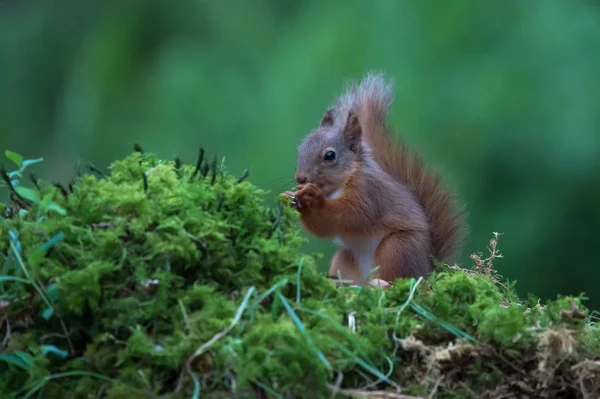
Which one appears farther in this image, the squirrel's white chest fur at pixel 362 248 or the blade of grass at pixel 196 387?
the squirrel's white chest fur at pixel 362 248

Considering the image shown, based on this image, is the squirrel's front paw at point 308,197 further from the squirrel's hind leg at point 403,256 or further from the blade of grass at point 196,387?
the blade of grass at point 196,387

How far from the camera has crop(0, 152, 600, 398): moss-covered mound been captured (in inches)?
39.9

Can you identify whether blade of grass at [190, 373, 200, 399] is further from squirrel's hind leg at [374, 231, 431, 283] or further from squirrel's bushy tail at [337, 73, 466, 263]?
squirrel's bushy tail at [337, 73, 466, 263]

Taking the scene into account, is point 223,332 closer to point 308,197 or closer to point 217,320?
point 217,320

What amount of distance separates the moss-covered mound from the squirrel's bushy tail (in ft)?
3.56

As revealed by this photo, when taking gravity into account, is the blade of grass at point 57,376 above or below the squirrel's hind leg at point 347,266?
below

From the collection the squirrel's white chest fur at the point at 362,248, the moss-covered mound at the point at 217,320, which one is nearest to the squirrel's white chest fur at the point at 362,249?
the squirrel's white chest fur at the point at 362,248

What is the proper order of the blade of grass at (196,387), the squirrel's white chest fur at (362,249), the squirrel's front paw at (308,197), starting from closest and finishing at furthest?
the blade of grass at (196,387), the squirrel's front paw at (308,197), the squirrel's white chest fur at (362,249)

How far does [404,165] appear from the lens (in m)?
2.52

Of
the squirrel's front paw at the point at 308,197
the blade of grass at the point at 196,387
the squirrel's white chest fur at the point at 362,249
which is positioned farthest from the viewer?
the squirrel's white chest fur at the point at 362,249

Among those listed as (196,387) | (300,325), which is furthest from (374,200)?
(196,387)

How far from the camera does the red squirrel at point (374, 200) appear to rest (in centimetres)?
225

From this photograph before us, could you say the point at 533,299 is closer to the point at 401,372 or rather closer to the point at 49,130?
the point at 401,372

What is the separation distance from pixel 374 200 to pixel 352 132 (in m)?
0.23
